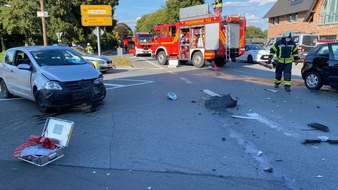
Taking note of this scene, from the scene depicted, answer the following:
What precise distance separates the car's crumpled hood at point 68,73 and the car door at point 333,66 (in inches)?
261

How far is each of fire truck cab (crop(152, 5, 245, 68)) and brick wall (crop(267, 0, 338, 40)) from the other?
52.4 ft

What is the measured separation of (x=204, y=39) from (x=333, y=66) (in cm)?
935

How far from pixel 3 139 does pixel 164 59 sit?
51.8 ft

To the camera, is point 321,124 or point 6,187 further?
point 321,124

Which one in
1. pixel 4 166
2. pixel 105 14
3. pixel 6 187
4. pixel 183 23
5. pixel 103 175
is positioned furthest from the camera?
pixel 105 14

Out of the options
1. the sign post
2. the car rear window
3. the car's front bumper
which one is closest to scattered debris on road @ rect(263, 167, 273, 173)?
the car's front bumper

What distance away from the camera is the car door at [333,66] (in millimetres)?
8636

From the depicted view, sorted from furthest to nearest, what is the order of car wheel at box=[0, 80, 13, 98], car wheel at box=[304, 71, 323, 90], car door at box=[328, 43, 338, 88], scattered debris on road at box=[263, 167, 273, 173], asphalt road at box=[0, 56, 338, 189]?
car wheel at box=[304, 71, 323, 90] < car wheel at box=[0, 80, 13, 98] < car door at box=[328, 43, 338, 88] < scattered debris on road at box=[263, 167, 273, 173] < asphalt road at box=[0, 56, 338, 189]

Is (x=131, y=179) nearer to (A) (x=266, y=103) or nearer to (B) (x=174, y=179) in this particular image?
(B) (x=174, y=179)

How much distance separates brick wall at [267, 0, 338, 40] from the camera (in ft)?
95.8

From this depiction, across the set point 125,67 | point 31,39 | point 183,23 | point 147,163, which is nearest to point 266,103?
point 147,163

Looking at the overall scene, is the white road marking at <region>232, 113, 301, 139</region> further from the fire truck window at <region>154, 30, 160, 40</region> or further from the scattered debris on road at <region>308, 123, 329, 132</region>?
the fire truck window at <region>154, 30, 160, 40</region>

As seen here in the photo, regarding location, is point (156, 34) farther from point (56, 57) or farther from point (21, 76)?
point (21, 76)

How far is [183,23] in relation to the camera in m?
18.4
